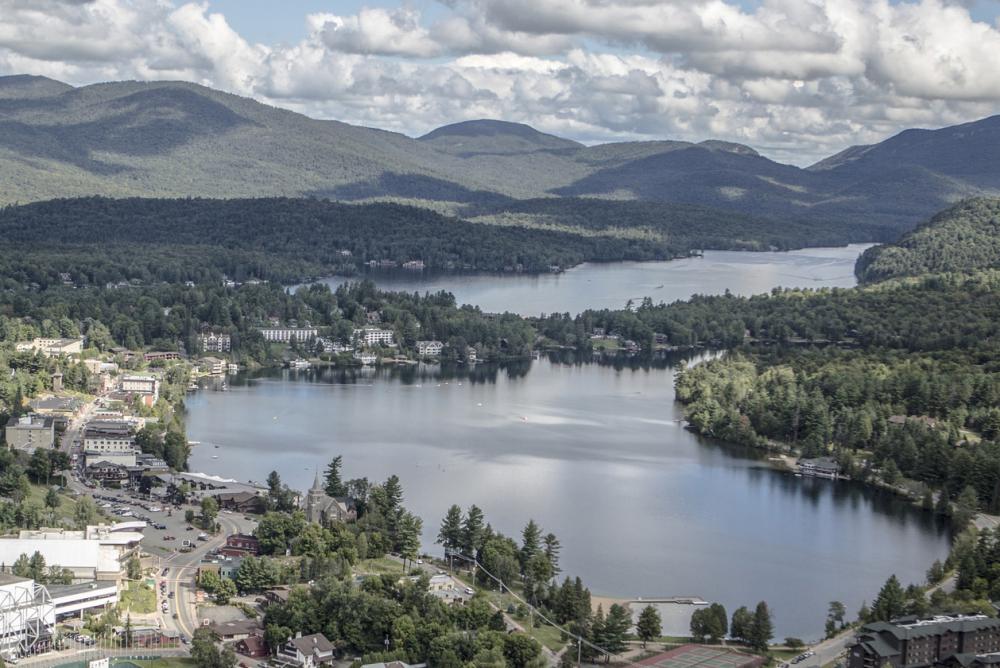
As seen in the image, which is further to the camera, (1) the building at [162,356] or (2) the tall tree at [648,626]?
(1) the building at [162,356]

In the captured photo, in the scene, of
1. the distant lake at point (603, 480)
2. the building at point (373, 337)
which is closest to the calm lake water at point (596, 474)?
the distant lake at point (603, 480)

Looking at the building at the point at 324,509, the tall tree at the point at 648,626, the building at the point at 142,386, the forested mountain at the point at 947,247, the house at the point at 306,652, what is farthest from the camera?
the forested mountain at the point at 947,247

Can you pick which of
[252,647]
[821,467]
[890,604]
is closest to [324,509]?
[252,647]

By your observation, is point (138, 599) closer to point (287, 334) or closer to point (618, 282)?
point (287, 334)

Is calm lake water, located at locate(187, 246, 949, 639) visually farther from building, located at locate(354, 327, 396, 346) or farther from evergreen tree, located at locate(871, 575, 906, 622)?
building, located at locate(354, 327, 396, 346)

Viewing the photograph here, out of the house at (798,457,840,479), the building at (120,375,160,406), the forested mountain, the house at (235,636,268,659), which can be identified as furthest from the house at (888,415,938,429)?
the forested mountain

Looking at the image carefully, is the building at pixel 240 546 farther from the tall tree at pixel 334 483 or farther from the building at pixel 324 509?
the tall tree at pixel 334 483
